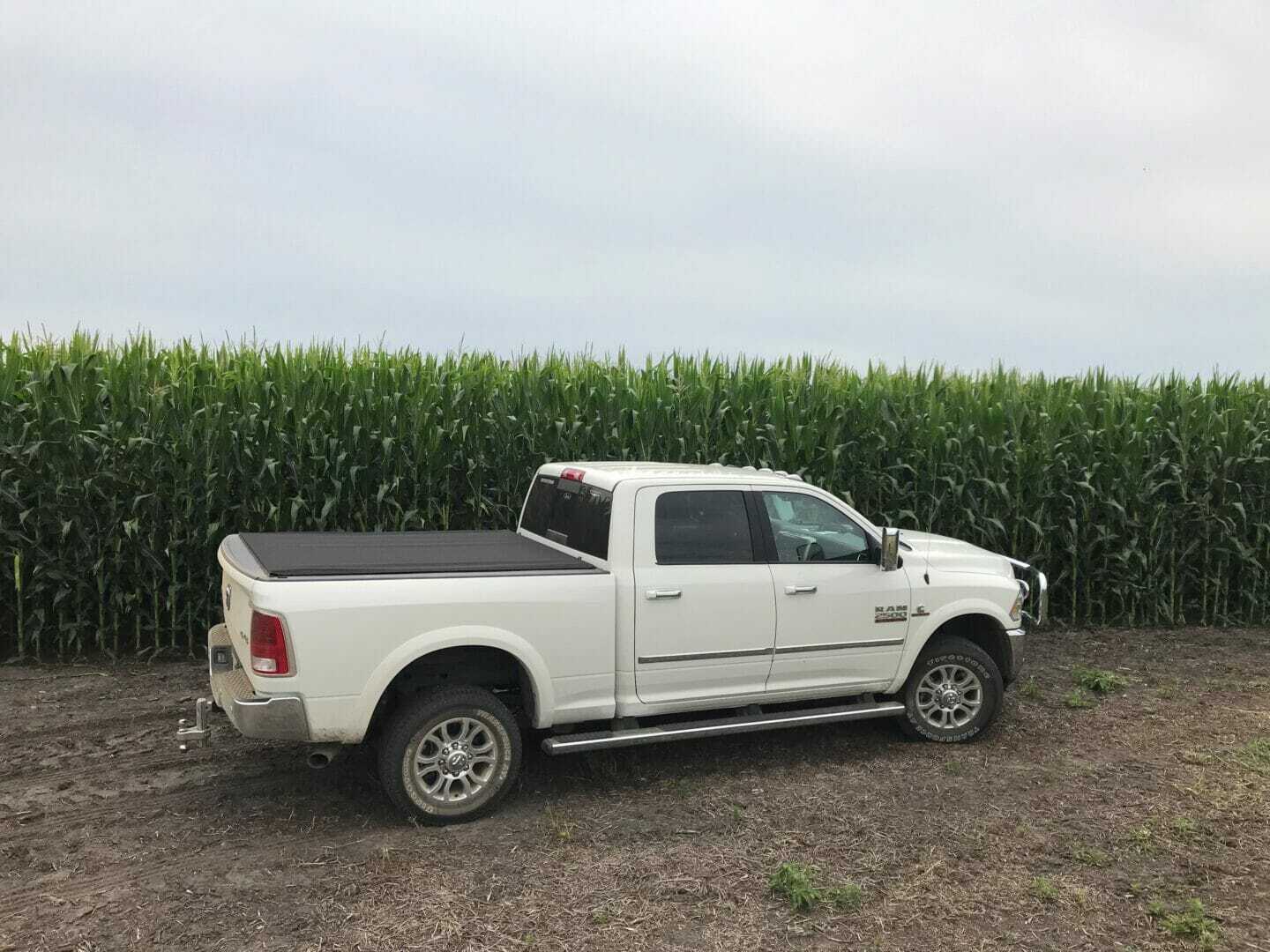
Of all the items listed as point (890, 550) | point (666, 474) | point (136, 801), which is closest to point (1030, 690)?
point (890, 550)

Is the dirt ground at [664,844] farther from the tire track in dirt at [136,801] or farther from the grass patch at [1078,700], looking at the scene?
the grass patch at [1078,700]

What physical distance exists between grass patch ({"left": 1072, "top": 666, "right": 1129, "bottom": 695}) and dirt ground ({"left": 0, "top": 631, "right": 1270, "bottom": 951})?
1.16m

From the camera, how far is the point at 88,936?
4.84 m

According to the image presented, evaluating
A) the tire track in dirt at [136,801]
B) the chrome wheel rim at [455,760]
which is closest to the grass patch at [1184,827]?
the chrome wheel rim at [455,760]

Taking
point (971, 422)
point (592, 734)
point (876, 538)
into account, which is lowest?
point (592, 734)

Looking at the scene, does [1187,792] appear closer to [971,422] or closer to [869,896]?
[869,896]

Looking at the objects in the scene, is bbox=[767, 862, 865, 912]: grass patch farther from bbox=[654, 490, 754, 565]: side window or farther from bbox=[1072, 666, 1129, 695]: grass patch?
bbox=[1072, 666, 1129, 695]: grass patch

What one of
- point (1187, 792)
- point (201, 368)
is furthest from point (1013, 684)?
point (201, 368)

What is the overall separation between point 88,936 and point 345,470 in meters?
6.08

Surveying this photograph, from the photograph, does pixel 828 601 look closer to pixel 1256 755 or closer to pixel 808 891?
pixel 808 891

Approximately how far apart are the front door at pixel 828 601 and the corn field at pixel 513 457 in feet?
14.3

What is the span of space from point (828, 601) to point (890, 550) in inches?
21.1

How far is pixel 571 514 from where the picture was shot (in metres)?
7.02

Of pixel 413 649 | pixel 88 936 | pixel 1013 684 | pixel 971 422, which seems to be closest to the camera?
pixel 88 936
